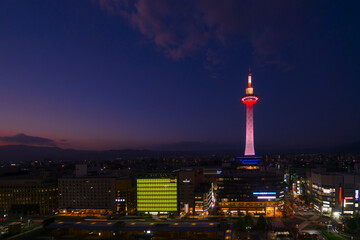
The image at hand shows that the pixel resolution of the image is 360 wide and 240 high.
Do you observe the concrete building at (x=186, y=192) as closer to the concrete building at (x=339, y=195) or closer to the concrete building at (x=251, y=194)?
the concrete building at (x=251, y=194)

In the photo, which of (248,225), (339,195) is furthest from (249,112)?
(248,225)

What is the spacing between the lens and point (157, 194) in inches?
2149

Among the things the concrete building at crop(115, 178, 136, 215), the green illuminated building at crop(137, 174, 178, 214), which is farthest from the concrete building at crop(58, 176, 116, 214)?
the green illuminated building at crop(137, 174, 178, 214)

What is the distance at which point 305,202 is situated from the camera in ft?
200

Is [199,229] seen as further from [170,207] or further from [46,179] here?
[46,179]

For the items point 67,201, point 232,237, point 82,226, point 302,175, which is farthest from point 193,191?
point 302,175

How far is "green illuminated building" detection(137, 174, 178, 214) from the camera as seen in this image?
2128 inches

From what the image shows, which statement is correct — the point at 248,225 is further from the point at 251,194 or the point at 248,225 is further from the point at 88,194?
the point at 88,194

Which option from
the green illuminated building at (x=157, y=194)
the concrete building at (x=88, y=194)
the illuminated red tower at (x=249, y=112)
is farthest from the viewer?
the illuminated red tower at (x=249, y=112)

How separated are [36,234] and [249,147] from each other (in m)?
58.9

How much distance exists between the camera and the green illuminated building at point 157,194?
5406 centimetres

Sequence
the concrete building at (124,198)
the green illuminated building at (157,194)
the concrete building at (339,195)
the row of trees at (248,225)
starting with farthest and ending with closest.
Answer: the concrete building at (124,198) < the green illuminated building at (157,194) < the concrete building at (339,195) < the row of trees at (248,225)

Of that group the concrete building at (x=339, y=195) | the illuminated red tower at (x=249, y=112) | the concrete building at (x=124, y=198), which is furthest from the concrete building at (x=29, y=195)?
the concrete building at (x=339, y=195)

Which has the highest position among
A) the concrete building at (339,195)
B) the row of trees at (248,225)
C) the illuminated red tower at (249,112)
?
the illuminated red tower at (249,112)
